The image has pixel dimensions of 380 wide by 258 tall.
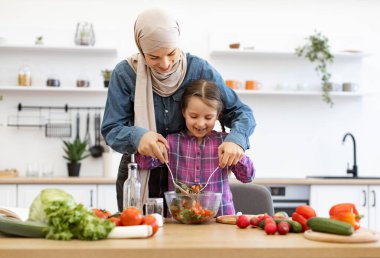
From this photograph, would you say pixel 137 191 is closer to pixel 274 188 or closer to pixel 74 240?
pixel 74 240

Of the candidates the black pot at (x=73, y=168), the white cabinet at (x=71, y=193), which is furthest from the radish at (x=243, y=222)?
the black pot at (x=73, y=168)

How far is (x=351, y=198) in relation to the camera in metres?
4.21

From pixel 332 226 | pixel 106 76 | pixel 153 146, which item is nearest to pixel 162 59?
pixel 153 146

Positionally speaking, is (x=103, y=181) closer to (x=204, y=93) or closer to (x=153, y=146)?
(x=204, y=93)

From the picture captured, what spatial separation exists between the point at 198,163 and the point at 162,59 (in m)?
0.50

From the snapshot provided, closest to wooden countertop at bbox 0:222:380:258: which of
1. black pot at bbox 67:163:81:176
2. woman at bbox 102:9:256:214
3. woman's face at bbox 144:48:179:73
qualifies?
woman at bbox 102:9:256:214

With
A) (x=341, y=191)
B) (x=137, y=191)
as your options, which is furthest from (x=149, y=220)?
(x=341, y=191)

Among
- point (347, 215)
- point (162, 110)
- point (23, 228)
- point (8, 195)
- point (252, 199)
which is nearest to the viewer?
point (23, 228)

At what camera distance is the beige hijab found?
203cm

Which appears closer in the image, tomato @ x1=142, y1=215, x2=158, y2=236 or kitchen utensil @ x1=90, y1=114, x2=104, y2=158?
tomato @ x1=142, y1=215, x2=158, y2=236

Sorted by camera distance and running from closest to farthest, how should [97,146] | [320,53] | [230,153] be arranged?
1. [230,153]
2. [97,146]
3. [320,53]

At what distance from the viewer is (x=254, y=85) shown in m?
4.72

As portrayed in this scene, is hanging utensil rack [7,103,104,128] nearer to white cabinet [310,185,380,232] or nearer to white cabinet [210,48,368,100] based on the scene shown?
white cabinet [210,48,368,100]

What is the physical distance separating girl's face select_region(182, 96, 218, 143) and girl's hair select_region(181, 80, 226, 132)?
0.5 inches
